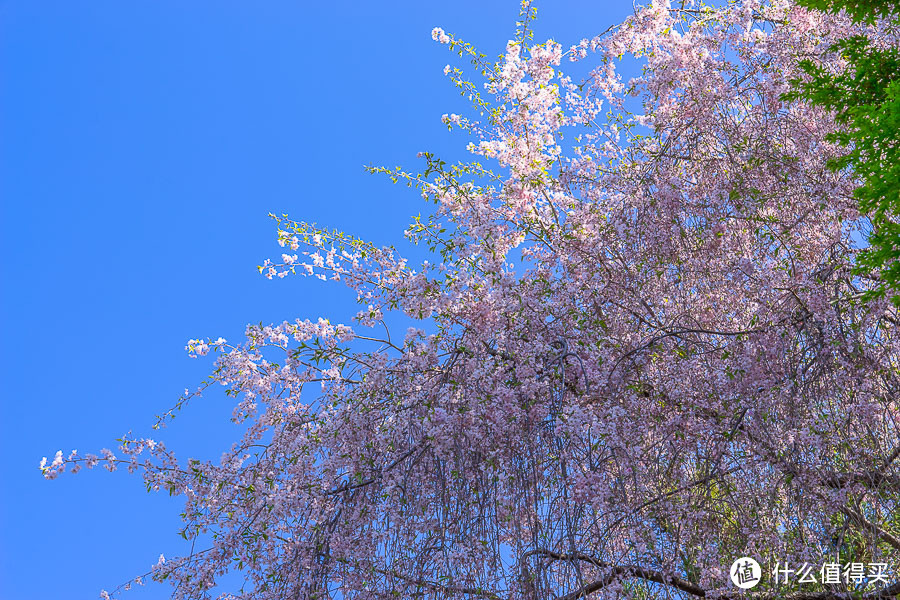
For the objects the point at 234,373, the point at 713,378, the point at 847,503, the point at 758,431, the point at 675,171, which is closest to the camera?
the point at 847,503

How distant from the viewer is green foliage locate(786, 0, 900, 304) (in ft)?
13.8

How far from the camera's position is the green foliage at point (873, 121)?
13.8 feet

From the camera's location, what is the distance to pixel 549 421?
4.61 m

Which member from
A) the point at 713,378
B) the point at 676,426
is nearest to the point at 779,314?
the point at 713,378

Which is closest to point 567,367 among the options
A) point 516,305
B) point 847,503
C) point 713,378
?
point 516,305

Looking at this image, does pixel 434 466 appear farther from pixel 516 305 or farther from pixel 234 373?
pixel 234 373

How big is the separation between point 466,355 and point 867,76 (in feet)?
10.6

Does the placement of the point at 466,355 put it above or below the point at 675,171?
below

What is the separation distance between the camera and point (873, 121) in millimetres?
4355

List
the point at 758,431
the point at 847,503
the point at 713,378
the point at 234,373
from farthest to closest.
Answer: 1. the point at 234,373
2. the point at 713,378
3. the point at 758,431
4. the point at 847,503

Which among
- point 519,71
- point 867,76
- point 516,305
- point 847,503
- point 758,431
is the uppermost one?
point 519,71

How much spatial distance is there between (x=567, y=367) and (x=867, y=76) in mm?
2746

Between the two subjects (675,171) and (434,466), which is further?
(675,171)

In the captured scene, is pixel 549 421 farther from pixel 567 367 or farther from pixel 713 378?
pixel 713 378
